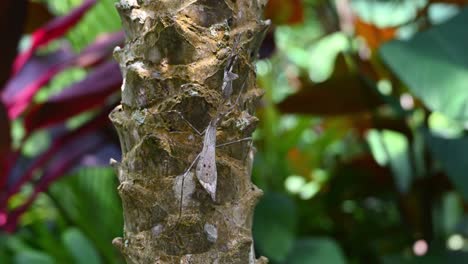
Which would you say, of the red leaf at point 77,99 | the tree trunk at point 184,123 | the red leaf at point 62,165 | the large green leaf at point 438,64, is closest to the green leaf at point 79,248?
the red leaf at point 62,165

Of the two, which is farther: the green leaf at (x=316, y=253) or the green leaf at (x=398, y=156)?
the green leaf at (x=398, y=156)

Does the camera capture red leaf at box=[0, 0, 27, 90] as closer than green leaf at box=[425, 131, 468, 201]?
Yes

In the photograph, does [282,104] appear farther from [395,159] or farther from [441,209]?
[441,209]

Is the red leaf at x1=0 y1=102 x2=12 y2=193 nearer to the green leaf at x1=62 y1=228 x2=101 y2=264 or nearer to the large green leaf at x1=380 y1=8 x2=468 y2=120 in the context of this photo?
the green leaf at x1=62 y1=228 x2=101 y2=264

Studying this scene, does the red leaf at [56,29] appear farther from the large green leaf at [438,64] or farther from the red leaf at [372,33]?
the red leaf at [372,33]

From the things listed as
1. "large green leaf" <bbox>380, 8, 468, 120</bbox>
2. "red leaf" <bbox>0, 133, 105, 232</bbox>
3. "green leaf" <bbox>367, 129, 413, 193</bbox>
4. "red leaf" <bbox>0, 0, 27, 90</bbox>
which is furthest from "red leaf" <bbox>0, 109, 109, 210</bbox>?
"green leaf" <bbox>367, 129, 413, 193</bbox>

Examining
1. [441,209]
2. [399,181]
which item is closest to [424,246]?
[441,209]
